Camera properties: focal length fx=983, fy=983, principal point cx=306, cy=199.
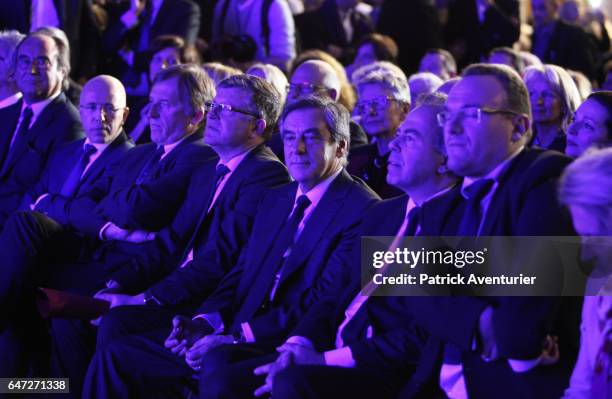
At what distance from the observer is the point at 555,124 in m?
4.76

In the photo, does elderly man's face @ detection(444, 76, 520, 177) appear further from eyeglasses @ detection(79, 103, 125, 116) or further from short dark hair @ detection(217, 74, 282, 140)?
eyeglasses @ detection(79, 103, 125, 116)

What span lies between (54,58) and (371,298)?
11.0 feet

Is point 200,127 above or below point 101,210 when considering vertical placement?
above

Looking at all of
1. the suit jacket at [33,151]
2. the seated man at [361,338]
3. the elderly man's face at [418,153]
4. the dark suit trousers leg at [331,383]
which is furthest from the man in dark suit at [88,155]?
the dark suit trousers leg at [331,383]

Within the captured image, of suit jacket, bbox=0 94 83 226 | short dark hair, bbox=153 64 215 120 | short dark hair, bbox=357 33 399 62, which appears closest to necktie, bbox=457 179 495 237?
short dark hair, bbox=153 64 215 120

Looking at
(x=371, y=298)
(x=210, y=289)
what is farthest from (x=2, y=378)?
(x=371, y=298)

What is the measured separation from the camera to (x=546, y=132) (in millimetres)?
4812

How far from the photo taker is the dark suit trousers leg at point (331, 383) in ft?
9.82

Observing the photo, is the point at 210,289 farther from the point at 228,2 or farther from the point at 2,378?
the point at 228,2

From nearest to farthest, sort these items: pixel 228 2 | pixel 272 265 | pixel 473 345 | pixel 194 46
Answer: pixel 473 345 < pixel 272 265 < pixel 194 46 < pixel 228 2

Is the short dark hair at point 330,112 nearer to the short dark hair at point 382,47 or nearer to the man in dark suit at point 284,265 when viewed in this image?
the man in dark suit at point 284,265

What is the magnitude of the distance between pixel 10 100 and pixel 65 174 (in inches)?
38.9

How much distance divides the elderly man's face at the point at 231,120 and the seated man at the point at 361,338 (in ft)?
3.41

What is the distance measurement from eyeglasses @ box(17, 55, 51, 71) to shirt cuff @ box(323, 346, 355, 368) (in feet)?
10.9
